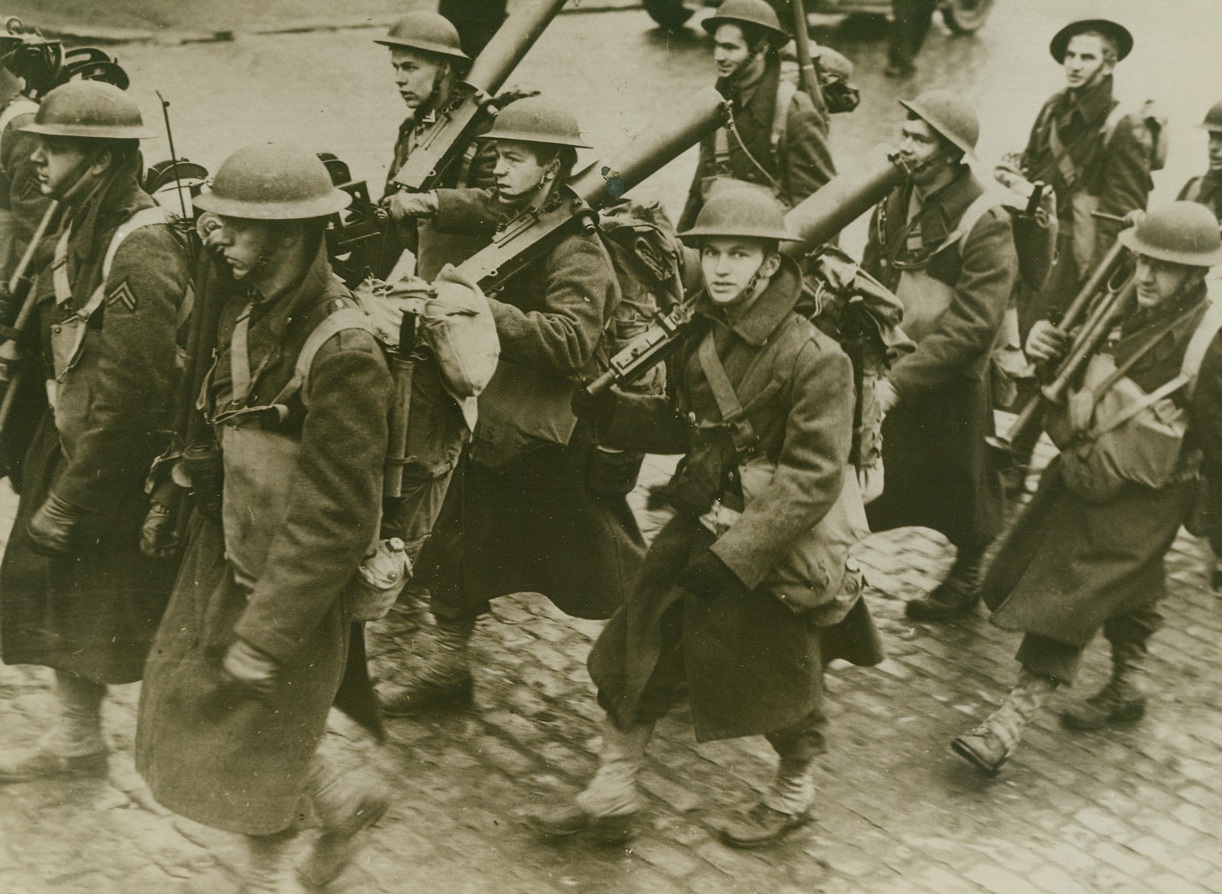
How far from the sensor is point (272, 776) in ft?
11.8

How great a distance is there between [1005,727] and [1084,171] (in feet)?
12.9

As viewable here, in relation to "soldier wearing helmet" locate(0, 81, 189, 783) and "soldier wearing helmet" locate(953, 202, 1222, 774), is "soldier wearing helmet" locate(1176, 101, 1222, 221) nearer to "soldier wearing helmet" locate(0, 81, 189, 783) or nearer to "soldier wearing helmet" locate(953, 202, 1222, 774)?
"soldier wearing helmet" locate(953, 202, 1222, 774)

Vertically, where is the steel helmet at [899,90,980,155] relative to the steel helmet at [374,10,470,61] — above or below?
above

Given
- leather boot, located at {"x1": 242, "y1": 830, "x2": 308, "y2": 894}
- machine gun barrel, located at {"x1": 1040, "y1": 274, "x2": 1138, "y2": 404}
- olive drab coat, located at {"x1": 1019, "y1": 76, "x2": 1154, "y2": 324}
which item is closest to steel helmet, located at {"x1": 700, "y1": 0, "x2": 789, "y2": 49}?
olive drab coat, located at {"x1": 1019, "y1": 76, "x2": 1154, "y2": 324}

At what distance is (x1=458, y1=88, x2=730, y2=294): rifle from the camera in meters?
4.78

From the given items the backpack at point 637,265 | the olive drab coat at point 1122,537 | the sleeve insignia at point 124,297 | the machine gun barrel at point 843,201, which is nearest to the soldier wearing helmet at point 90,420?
the sleeve insignia at point 124,297

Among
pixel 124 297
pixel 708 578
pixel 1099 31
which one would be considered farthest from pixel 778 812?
pixel 1099 31

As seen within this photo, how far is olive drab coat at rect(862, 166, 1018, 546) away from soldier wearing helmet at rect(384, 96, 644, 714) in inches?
55.8

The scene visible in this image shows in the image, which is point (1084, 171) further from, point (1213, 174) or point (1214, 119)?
point (1214, 119)

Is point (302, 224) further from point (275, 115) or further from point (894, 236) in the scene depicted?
point (275, 115)

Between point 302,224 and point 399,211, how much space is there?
→ 1.55 m

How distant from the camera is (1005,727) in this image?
4.94 meters

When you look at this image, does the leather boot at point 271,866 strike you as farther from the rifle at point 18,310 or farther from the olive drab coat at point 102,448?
the rifle at point 18,310

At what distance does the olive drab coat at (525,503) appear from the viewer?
4902 mm
